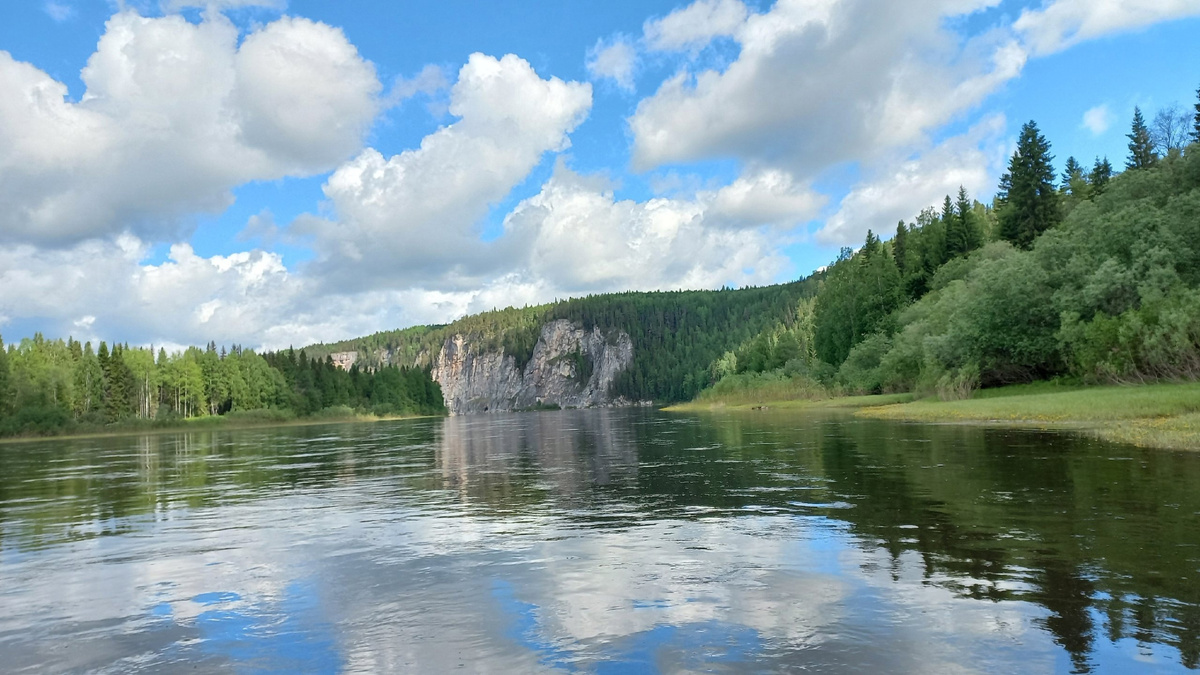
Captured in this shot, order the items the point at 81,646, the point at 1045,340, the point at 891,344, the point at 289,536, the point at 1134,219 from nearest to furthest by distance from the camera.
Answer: the point at 81,646 → the point at 289,536 → the point at 1134,219 → the point at 1045,340 → the point at 891,344

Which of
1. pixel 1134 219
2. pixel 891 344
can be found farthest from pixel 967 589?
pixel 891 344

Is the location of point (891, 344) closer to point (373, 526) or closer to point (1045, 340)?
point (1045, 340)

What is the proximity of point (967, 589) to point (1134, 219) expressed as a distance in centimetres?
6515

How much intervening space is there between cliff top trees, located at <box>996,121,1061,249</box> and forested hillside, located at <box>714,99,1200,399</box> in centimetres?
17

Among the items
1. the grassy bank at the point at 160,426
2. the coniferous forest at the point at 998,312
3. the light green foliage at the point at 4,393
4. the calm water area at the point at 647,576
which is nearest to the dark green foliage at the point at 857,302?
the coniferous forest at the point at 998,312

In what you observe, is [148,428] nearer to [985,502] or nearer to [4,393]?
[4,393]

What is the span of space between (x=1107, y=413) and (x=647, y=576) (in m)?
39.7

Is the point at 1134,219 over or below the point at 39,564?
over

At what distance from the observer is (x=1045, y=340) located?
67.5 metres

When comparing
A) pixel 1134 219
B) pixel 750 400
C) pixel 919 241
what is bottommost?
pixel 750 400

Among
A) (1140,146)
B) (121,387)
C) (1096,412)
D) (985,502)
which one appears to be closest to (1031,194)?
(1140,146)

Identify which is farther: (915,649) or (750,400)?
(750,400)

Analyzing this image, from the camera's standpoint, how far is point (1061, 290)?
215 feet

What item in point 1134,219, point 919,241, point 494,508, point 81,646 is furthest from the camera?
point 919,241
